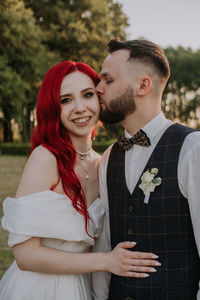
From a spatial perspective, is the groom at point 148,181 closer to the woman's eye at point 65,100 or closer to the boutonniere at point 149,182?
the boutonniere at point 149,182

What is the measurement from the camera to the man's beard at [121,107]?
2.39m

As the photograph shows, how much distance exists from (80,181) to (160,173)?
75 centimetres

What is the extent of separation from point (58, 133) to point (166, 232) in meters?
1.11

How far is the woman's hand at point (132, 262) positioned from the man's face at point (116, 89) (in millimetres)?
915

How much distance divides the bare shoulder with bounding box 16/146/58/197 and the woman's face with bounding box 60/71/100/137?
320 millimetres

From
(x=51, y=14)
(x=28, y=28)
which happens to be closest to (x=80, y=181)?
(x=28, y=28)

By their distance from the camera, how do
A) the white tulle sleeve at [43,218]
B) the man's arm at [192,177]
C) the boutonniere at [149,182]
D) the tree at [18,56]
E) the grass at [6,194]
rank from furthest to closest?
the tree at [18,56] → the grass at [6,194] → the white tulle sleeve at [43,218] → the boutonniere at [149,182] → the man's arm at [192,177]

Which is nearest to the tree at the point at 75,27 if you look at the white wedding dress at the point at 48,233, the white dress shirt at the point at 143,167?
the white dress shirt at the point at 143,167

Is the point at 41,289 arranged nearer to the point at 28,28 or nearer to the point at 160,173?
the point at 160,173

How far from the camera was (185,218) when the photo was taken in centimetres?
204

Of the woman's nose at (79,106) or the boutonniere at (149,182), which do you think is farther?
the woman's nose at (79,106)

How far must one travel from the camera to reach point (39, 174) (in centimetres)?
231

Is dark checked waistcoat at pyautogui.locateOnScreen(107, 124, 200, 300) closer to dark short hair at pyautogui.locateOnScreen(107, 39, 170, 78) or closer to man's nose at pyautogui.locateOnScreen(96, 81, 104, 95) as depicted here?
dark short hair at pyautogui.locateOnScreen(107, 39, 170, 78)

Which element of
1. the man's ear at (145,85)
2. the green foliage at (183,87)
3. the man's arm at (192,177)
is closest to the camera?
the man's arm at (192,177)
